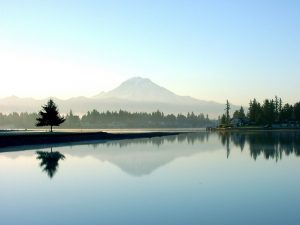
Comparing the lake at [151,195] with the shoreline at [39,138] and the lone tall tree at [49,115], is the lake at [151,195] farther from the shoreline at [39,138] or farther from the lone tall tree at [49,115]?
the lone tall tree at [49,115]

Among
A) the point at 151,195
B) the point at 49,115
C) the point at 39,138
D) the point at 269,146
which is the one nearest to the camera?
the point at 151,195

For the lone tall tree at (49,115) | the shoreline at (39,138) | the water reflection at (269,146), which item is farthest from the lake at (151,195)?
the lone tall tree at (49,115)

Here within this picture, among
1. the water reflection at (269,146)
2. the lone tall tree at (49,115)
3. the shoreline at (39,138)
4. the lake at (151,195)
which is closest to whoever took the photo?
the lake at (151,195)

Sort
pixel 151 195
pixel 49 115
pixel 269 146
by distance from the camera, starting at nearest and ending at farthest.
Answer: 1. pixel 151 195
2. pixel 269 146
3. pixel 49 115

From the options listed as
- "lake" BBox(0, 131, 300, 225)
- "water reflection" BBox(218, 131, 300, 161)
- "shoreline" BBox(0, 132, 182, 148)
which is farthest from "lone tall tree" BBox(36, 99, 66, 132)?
"lake" BBox(0, 131, 300, 225)

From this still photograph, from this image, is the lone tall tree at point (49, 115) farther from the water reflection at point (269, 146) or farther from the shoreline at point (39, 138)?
the water reflection at point (269, 146)

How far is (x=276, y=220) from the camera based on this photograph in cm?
1658

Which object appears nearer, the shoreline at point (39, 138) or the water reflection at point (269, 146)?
the water reflection at point (269, 146)

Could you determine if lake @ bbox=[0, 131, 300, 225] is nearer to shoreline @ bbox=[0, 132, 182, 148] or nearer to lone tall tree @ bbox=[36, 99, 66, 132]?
shoreline @ bbox=[0, 132, 182, 148]

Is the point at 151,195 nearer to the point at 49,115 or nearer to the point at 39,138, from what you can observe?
the point at 39,138

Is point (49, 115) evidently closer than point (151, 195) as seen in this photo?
No

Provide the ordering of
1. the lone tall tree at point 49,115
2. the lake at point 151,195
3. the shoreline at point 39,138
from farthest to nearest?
1. the lone tall tree at point 49,115
2. the shoreline at point 39,138
3. the lake at point 151,195

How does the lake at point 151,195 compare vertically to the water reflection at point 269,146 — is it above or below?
below

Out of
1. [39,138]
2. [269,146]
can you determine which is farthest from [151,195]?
[39,138]
